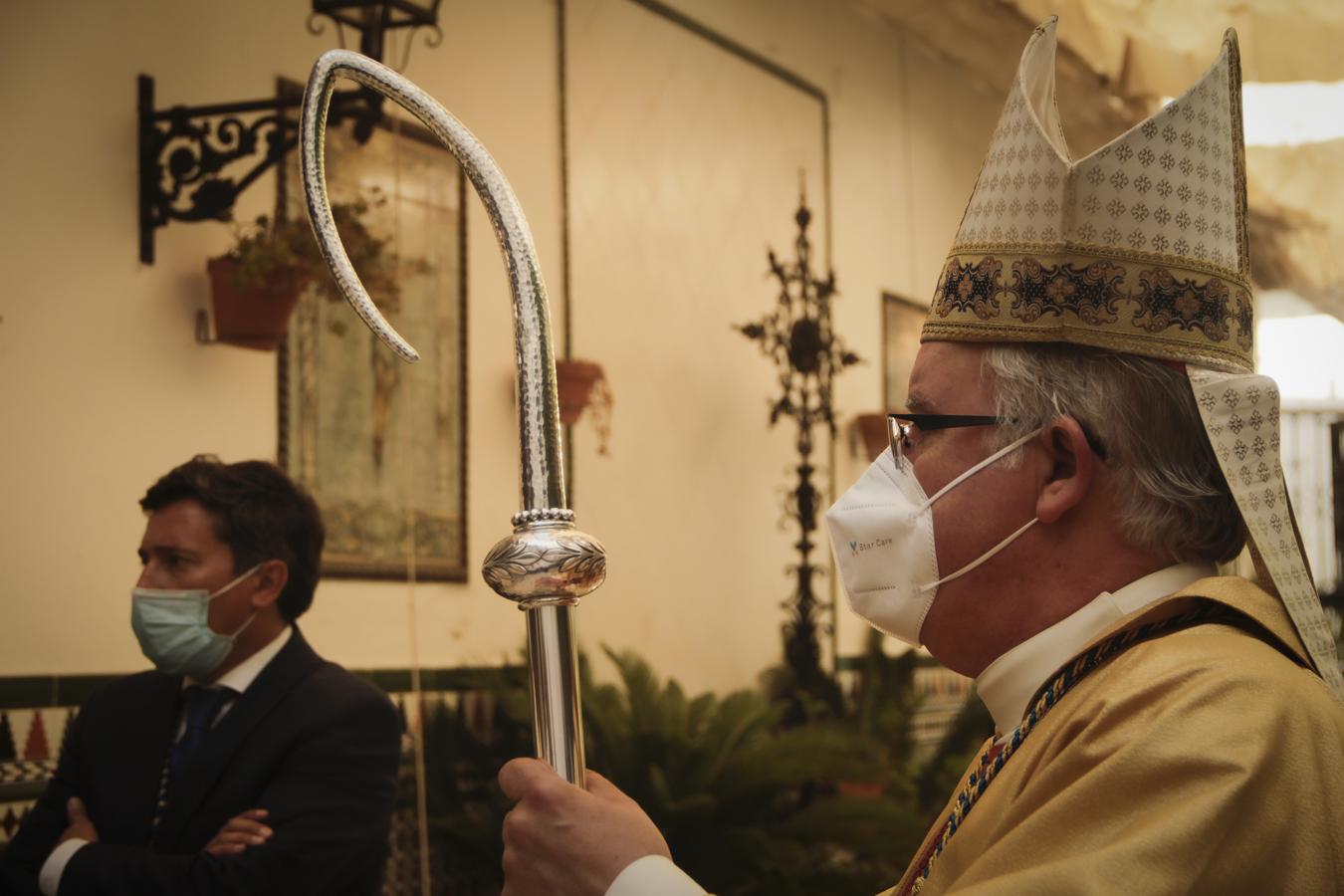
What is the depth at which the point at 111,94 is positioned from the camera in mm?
4785

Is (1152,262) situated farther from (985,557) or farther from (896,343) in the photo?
(896,343)

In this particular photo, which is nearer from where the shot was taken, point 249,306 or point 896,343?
point 249,306

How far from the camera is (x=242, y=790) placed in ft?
12.1

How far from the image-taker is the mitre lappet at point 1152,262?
6.02 feet

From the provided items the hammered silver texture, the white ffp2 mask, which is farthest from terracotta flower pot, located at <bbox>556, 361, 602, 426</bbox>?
the hammered silver texture

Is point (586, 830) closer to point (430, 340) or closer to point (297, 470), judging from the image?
point (297, 470)

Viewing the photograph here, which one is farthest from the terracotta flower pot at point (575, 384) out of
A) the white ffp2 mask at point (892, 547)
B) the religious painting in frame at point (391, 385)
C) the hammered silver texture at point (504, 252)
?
the hammered silver texture at point (504, 252)

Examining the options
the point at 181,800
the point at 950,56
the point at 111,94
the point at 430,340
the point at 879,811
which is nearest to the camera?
the point at 181,800

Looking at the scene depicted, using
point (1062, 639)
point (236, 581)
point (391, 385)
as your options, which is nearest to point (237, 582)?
point (236, 581)

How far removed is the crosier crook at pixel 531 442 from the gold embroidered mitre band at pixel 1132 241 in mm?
887

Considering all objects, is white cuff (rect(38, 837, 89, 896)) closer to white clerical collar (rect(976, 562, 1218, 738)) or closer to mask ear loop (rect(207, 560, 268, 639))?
mask ear loop (rect(207, 560, 268, 639))

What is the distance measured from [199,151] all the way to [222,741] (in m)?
1.99

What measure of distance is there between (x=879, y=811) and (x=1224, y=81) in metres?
4.85

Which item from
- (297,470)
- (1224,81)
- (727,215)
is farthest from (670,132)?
(1224,81)
